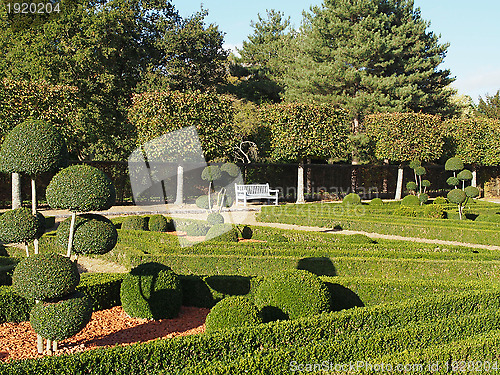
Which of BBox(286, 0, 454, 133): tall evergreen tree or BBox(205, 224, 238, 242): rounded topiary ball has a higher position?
BBox(286, 0, 454, 133): tall evergreen tree

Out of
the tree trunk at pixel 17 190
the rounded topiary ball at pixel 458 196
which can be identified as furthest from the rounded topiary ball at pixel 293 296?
the tree trunk at pixel 17 190

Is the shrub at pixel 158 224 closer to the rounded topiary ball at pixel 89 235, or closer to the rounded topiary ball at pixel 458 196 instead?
the rounded topiary ball at pixel 89 235

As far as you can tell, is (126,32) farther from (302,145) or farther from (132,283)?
(132,283)

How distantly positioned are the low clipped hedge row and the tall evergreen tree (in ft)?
75.6

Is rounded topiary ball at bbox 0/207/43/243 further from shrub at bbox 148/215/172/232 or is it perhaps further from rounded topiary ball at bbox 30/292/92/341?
shrub at bbox 148/215/172/232

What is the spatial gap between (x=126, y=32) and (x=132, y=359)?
2366 centimetres

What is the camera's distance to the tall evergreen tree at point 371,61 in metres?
27.4

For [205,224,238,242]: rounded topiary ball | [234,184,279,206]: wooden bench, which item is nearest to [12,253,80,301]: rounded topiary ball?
[205,224,238,242]: rounded topiary ball

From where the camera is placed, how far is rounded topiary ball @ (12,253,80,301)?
14.7 ft

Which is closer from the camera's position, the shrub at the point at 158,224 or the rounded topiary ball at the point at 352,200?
the shrub at the point at 158,224

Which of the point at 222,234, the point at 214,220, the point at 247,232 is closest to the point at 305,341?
the point at 222,234

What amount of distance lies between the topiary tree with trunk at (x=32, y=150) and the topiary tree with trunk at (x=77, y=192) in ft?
0.85

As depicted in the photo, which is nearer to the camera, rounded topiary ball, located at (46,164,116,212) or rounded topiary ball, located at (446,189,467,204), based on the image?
rounded topiary ball, located at (46,164,116,212)

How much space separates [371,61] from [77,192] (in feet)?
88.1
